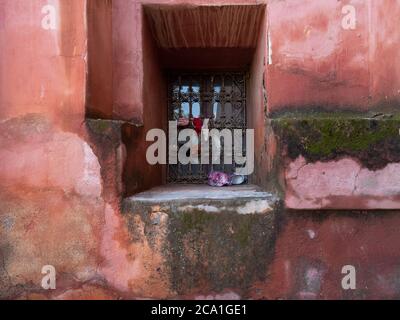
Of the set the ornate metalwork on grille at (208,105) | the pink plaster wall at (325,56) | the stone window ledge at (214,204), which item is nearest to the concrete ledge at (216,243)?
the stone window ledge at (214,204)

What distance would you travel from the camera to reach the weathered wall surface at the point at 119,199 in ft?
6.44

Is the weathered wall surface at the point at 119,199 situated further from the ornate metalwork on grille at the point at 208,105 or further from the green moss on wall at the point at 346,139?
the ornate metalwork on grille at the point at 208,105

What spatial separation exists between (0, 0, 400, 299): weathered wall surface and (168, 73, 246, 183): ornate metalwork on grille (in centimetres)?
150

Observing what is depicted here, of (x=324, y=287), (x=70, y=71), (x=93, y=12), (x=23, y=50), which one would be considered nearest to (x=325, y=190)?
(x=324, y=287)

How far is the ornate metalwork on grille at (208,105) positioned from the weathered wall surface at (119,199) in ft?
4.92

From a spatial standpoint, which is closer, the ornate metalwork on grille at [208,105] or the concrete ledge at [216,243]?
the concrete ledge at [216,243]

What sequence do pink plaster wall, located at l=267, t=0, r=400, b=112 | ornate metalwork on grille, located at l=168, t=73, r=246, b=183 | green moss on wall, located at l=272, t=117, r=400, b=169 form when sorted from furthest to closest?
ornate metalwork on grille, located at l=168, t=73, r=246, b=183
pink plaster wall, located at l=267, t=0, r=400, b=112
green moss on wall, located at l=272, t=117, r=400, b=169

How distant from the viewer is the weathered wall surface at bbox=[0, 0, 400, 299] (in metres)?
1.96

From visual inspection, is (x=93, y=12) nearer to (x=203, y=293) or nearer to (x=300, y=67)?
(x=300, y=67)

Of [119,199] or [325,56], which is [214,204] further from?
[325,56]

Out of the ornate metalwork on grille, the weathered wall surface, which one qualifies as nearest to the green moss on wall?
the weathered wall surface

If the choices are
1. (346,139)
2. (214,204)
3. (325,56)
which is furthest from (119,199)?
(325,56)

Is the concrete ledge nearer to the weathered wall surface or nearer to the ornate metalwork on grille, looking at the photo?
the weathered wall surface

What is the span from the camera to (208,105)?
3.66 m
